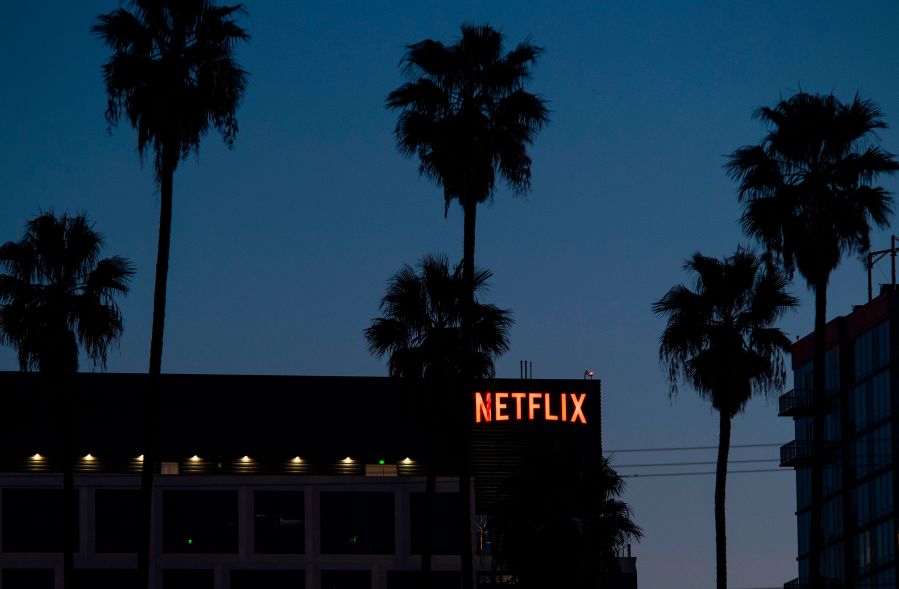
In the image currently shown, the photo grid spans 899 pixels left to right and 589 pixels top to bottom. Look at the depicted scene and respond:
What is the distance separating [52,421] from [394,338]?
31.1 meters

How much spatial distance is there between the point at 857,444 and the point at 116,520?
47.9m

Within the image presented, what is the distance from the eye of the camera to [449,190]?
48.6 meters

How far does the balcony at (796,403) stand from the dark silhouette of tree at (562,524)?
199ft

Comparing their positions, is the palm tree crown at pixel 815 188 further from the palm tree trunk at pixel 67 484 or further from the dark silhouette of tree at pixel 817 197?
the palm tree trunk at pixel 67 484

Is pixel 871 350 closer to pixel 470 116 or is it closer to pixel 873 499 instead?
pixel 873 499

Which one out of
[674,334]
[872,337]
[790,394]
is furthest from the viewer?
[790,394]

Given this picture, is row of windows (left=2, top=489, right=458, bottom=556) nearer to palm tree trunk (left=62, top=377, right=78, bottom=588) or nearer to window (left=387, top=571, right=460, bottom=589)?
window (left=387, top=571, right=460, bottom=589)

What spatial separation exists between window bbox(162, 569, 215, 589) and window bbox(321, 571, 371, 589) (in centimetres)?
549

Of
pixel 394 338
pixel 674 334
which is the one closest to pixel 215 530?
pixel 394 338

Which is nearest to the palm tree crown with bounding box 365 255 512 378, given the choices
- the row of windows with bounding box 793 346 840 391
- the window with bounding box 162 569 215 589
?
the window with bounding box 162 569 215 589

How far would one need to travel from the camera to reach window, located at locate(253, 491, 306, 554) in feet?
270

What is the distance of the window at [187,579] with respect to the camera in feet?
266

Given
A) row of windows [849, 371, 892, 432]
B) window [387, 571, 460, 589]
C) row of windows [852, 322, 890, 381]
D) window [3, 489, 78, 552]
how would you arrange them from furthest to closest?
row of windows [849, 371, 892, 432], row of windows [852, 322, 890, 381], window [387, 571, 460, 589], window [3, 489, 78, 552]

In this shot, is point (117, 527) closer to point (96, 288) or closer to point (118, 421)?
point (118, 421)
